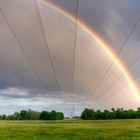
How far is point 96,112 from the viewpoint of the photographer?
147 metres

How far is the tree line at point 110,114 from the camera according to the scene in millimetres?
136800

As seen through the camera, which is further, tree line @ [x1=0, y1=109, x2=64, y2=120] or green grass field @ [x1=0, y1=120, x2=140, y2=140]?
tree line @ [x1=0, y1=109, x2=64, y2=120]

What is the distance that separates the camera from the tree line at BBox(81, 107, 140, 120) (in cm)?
13680

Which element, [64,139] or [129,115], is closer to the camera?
[64,139]

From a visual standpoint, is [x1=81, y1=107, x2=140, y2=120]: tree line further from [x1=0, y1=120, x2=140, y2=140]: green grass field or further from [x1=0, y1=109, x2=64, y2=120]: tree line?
[x1=0, y1=120, x2=140, y2=140]: green grass field

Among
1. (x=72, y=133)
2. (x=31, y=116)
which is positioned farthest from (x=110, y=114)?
(x=72, y=133)

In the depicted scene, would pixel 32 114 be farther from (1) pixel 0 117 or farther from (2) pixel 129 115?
(2) pixel 129 115

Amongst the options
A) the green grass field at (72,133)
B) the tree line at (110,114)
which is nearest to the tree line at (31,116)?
the tree line at (110,114)

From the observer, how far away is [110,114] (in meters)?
142

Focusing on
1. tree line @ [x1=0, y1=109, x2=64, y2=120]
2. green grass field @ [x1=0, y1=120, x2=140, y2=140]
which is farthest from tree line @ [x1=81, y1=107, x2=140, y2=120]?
green grass field @ [x1=0, y1=120, x2=140, y2=140]

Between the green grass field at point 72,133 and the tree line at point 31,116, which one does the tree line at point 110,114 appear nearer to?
the tree line at point 31,116

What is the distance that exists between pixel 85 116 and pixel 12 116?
4222 centimetres

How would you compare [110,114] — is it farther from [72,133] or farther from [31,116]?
[72,133]

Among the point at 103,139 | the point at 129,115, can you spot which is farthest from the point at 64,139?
the point at 129,115
